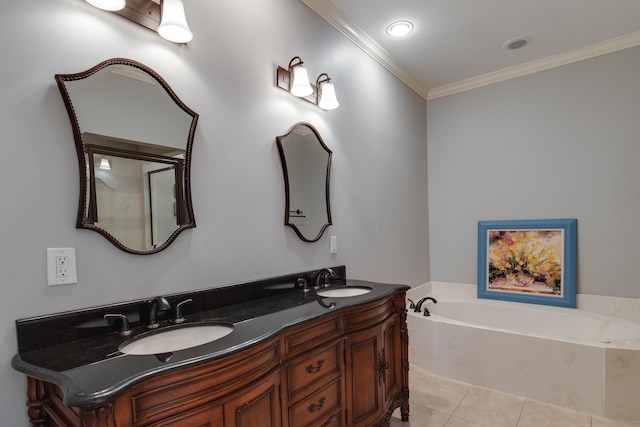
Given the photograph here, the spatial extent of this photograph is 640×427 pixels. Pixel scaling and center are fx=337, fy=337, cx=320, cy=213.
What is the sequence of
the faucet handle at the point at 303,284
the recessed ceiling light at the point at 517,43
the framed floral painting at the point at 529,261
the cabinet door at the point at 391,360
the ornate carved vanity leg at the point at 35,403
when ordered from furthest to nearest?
1. the framed floral painting at the point at 529,261
2. the recessed ceiling light at the point at 517,43
3. the faucet handle at the point at 303,284
4. the cabinet door at the point at 391,360
5. the ornate carved vanity leg at the point at 35,403

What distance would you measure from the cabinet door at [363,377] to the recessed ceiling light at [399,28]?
2.14 m

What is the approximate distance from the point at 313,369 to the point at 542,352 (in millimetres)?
1866

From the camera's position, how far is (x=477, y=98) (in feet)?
11.5

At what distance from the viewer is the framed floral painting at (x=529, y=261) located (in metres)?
2.99

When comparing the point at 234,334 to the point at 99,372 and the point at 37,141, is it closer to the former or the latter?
the point at 99,372

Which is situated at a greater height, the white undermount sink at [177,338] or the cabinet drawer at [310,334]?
the white undermount sink at [177,338]

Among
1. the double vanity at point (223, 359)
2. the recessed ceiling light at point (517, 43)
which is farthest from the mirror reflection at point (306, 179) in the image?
the recessed ceiling light at point (517, 43)

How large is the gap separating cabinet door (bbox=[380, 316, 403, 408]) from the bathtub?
87 cm

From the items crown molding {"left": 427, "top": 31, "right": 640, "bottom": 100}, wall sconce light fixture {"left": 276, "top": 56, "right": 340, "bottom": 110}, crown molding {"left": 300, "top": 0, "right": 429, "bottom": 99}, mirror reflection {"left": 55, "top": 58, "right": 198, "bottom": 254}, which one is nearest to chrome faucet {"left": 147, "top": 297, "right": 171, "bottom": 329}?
mirror reflection {"left": 55, "top": 58, "right": 198, "bottom": 254}

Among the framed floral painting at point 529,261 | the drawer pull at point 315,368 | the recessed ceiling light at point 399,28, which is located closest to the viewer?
the drawer pull at point 315,368

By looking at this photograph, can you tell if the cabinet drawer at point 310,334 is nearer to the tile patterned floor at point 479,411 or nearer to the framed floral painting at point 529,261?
the tile patterned floor at point 479,411

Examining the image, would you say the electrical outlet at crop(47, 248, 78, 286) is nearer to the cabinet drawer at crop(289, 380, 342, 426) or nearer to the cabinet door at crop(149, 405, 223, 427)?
the cabinet door at crop(149, 405, 223, 427)

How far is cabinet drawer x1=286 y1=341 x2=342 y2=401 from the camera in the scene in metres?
1.30

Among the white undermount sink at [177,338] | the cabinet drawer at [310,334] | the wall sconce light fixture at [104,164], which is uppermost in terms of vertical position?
the wall sconce light fixture at [104,164]
